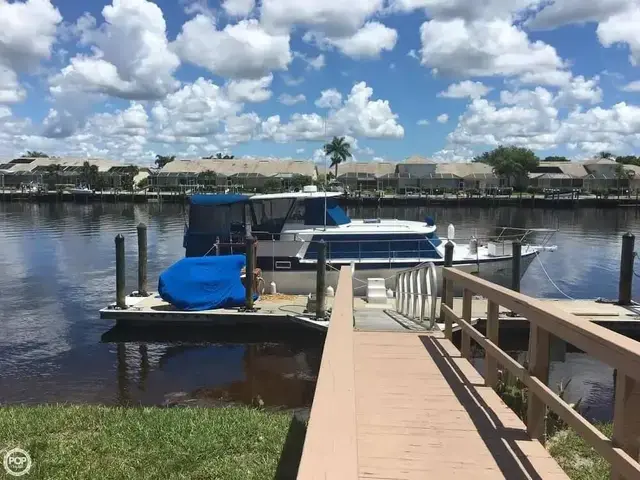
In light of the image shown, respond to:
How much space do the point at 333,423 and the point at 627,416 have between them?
1.59 meters

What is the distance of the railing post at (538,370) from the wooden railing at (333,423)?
4.48ft

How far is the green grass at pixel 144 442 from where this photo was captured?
5.12 metres

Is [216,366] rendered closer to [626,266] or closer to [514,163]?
[626,266]

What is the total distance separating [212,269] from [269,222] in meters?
3.61

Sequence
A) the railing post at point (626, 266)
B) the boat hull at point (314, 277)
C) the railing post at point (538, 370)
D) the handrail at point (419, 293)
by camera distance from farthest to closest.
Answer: the boat hull at point (314, 277) < the railing post at point (626, 266) < the handrail at point (419, 293) < the railing post at point (538, 370)

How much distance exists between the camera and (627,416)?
3.03m

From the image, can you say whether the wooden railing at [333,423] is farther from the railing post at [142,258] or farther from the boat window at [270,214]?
the boat window at [270,214]

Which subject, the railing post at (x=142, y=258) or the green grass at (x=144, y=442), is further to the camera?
the railing post at (x=142, y=258)

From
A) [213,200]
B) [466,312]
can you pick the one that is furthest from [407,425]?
[213,200]

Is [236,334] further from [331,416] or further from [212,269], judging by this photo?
[331,416]

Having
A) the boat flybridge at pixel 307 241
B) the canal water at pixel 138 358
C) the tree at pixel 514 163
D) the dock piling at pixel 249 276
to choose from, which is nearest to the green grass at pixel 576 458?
the canal water at pixel 138 358

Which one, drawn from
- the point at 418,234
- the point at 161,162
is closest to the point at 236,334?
the point at 418,234

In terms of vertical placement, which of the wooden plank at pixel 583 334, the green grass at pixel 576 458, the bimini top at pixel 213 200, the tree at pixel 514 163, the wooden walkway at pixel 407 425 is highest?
the tree at pixel 514 163

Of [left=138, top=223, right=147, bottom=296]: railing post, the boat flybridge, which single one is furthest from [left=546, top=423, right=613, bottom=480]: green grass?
[left=138, top=223, right=147, bottom=296]: railing post
